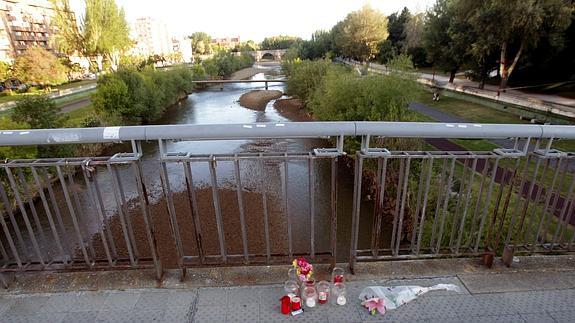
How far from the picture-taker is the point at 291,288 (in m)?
2.34

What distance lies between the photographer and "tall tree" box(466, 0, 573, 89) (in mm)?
18891

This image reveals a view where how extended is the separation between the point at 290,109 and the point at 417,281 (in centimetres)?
3066

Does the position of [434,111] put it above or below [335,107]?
below

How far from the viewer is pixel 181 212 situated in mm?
11109

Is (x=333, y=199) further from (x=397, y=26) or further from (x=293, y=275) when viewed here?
(x=397, y=26)

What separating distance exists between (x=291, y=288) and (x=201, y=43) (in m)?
133

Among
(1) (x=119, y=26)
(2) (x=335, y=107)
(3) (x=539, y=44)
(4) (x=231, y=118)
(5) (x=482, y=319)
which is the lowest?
(4) (x=231, y=118)

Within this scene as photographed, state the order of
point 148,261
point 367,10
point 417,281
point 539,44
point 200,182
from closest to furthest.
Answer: point 417,281 → point 148,261 → point 200,182 → point 539,44 → point 367,10

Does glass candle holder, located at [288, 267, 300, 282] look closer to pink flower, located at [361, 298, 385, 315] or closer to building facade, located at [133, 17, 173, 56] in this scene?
pink flower, located at [361, 298, 385, 315]

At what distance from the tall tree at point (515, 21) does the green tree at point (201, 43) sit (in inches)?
4298

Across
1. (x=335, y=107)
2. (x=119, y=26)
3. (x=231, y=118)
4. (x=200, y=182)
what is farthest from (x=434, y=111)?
(x=119, y=26)

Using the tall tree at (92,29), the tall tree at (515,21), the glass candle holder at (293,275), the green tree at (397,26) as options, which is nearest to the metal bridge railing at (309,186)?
the glass candle holder at (293,275)

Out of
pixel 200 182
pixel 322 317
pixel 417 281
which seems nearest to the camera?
pixel 322 317

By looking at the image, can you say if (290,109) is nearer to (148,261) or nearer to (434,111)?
(434,111)
